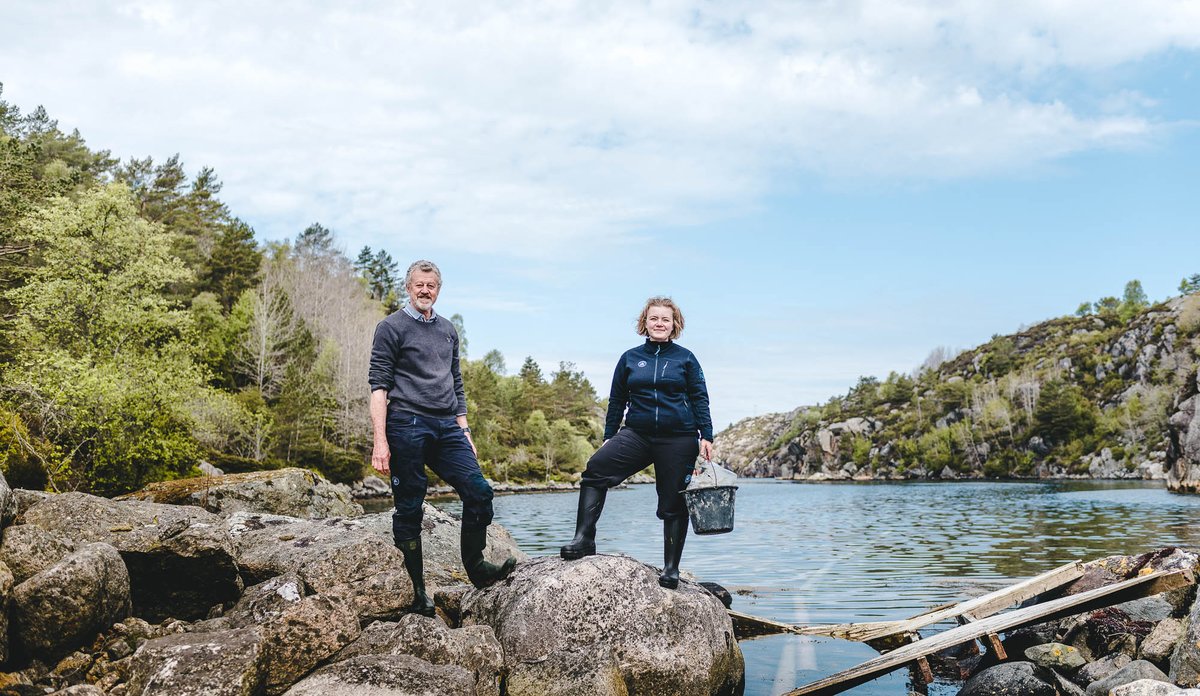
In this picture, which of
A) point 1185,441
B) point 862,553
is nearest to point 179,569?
point 862,553

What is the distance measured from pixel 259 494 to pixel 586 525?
39.5 feet

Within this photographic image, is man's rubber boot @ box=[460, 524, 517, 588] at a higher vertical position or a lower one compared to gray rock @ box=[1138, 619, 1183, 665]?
higher

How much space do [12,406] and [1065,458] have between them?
132 meters

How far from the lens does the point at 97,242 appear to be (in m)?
34.9

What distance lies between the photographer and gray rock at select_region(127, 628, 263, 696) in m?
5.16

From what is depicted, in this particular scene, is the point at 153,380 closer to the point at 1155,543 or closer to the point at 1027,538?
the point at 1027,538

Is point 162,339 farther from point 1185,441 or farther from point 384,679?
point 1185,441

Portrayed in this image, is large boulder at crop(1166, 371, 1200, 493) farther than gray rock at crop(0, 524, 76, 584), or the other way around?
large boulder at crop(1166, 371, 1200, 493)

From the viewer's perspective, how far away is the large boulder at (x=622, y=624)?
6.77 metres

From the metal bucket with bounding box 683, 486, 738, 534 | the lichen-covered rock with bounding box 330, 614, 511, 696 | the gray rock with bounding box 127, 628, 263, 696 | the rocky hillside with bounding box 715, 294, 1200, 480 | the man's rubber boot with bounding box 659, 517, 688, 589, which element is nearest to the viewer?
the gray rock with bounding box 127, 628, 263, 696

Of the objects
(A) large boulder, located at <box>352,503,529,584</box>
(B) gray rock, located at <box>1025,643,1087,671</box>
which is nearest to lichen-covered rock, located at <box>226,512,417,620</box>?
(A) large boulder, located at <box>352,503,529,584</box>

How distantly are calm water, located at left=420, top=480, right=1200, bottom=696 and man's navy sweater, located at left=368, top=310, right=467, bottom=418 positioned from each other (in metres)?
4.50

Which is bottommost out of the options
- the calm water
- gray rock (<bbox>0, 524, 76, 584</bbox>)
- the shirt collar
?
the calm water

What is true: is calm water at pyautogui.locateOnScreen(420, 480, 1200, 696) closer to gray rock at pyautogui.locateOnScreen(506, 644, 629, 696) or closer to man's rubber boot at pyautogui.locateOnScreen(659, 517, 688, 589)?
man's rubber boot at pyautogui.locateOnScreen(659, 517, 688, 589)
